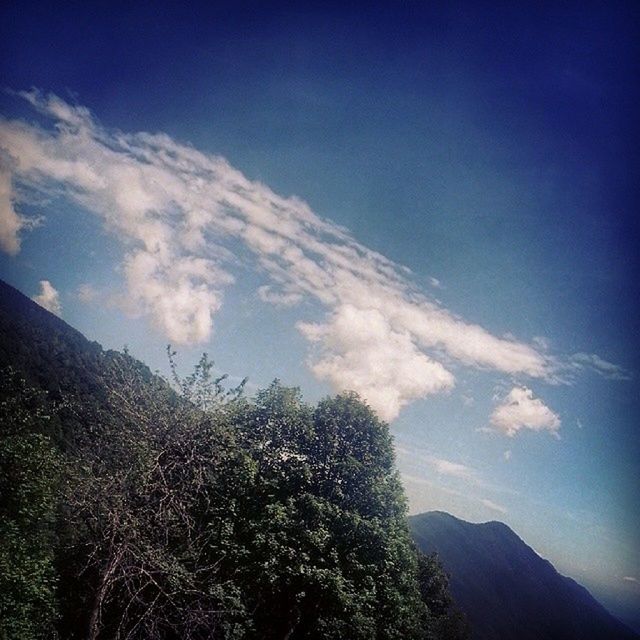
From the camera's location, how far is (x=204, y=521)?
1703 centimetres

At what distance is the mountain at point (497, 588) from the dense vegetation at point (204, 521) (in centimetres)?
13705

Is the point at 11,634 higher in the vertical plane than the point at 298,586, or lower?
lower

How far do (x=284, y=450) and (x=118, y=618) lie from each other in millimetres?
9210

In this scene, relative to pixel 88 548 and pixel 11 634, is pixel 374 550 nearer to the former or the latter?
pixel 88 548

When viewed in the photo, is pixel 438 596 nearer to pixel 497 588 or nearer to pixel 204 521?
pixel 204 521

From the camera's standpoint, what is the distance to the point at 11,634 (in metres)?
15.0

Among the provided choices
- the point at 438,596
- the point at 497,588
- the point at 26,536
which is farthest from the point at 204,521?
the point at 497,588

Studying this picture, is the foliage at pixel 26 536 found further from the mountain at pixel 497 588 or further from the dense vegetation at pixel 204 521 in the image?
the mountain at pixel 497 588

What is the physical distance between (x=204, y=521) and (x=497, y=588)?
196 metres

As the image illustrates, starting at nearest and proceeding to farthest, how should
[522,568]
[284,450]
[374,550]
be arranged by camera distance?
[374,550] < [284,450] < [522,568]

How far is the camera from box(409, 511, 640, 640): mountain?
140 meters

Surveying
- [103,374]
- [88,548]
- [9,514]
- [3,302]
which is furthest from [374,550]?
[3,302]

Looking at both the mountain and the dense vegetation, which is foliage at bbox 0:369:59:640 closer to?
the dense vegetation

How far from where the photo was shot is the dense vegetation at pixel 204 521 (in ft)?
36.5
